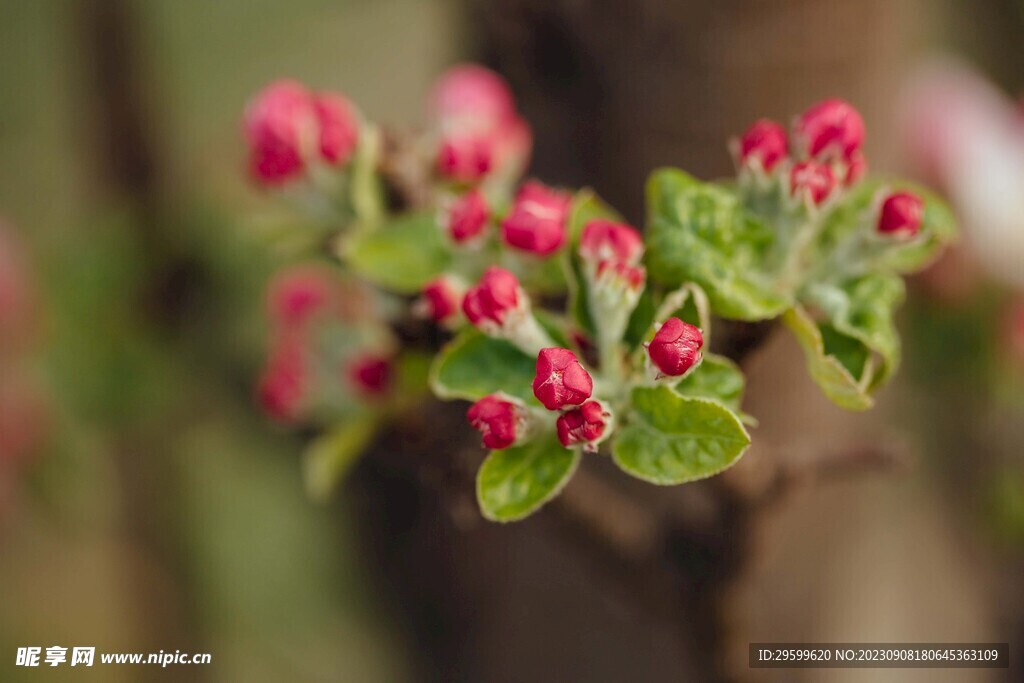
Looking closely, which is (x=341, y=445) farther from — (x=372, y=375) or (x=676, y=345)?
(x=676, y=345)

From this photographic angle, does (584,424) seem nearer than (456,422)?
Yes

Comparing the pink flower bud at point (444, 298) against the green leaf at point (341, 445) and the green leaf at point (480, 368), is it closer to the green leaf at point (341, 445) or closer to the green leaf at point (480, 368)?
the green leaf at point (480, 368)

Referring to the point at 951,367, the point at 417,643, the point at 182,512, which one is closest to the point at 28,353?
the point at 182,512

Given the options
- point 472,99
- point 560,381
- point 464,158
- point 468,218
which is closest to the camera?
point 560,381

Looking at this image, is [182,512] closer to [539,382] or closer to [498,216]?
[498,216]

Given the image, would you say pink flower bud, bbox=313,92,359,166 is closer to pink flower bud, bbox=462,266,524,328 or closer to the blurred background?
the blurred background

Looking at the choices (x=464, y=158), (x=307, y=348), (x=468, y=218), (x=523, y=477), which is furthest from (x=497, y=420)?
(x=307, y=348)
